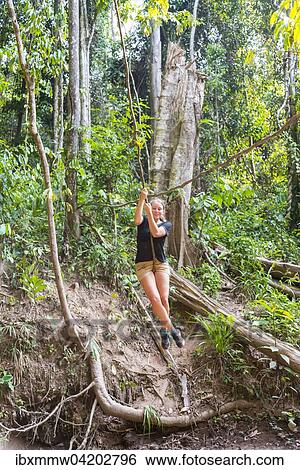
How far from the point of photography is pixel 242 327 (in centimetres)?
388

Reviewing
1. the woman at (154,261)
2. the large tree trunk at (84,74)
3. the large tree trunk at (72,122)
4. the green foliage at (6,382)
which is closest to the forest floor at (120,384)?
the green foliage at (6,382)

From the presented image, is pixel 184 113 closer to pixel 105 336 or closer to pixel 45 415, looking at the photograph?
pixel 105 336

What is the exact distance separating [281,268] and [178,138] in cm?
169

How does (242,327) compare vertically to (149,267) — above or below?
below

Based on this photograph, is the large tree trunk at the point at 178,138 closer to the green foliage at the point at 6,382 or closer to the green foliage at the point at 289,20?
the green foliage at the point at 6,382

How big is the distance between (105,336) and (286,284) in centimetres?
199

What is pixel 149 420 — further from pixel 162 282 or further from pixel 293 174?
pixel 293 174

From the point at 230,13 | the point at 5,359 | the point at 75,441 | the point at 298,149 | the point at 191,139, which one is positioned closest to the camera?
the point at 75,441

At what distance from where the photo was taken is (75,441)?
339 cm

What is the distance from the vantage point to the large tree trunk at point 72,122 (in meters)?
4.07

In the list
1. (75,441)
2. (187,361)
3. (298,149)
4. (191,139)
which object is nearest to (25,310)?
(75,441)

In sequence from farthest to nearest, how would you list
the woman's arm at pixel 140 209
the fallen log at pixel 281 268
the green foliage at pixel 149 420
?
the fallen log at pixel 281 268
the green foliage at pixel 149 420
the woman's arm at pixel 140 209

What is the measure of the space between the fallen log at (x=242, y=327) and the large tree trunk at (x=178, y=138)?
0.39 metres

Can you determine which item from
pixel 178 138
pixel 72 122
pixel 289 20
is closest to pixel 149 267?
pixel 72 122
